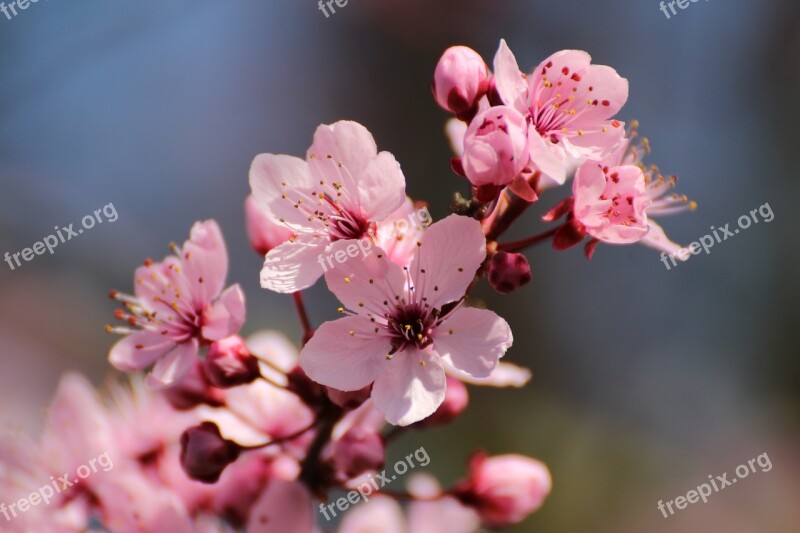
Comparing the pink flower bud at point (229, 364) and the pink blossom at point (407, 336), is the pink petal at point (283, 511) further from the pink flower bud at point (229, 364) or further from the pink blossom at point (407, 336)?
the pink blossom at point (407, 336)

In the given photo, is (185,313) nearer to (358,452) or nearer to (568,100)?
(358,452)

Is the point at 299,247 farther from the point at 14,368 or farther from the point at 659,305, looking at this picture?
the point at 14,368

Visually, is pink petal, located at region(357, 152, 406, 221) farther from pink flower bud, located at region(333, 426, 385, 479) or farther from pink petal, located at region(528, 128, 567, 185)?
pink flower bud, located at region(333, 426, 385, 479)

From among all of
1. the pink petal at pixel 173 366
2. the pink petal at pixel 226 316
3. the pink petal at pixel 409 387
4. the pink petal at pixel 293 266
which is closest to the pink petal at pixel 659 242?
the pink petal at pixel 409 387

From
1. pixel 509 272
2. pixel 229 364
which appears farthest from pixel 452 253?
pixel 229 364

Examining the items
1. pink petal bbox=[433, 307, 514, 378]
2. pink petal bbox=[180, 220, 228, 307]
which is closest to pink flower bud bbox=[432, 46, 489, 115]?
pink petal bbox=[433, 307, 514, 378]
